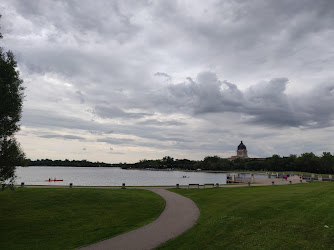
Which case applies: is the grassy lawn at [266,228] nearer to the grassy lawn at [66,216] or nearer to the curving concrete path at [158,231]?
the curving concrete path at [158,231]

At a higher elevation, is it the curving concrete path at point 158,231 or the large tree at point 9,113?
the large tree at point 9,113

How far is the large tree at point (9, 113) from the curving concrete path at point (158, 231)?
15.2 metres

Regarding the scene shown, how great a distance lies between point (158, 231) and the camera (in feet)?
57.2

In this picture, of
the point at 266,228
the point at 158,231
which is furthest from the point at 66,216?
the point at 266,228

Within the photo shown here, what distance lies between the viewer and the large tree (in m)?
21.8

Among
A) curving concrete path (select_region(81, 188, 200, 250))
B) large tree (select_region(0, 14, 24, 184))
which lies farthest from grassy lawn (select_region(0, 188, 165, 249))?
large tree (select_region(0, 14, 24, 184))

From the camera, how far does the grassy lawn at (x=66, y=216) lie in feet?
55.3

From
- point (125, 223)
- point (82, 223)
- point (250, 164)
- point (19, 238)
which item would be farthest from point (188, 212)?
point (250, 164)

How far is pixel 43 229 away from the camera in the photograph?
62.2 ft

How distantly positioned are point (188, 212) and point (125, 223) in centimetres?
638

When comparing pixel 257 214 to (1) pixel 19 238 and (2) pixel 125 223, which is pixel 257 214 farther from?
(1) pixel 19 238

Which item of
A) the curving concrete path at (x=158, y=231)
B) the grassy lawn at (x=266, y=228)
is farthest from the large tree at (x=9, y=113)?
the grassy lawn at (x=266, y=228)

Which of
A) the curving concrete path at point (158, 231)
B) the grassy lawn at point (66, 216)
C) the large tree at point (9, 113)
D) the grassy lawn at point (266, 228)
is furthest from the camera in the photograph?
the large tree at point (9, 113)

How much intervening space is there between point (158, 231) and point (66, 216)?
998 cm
